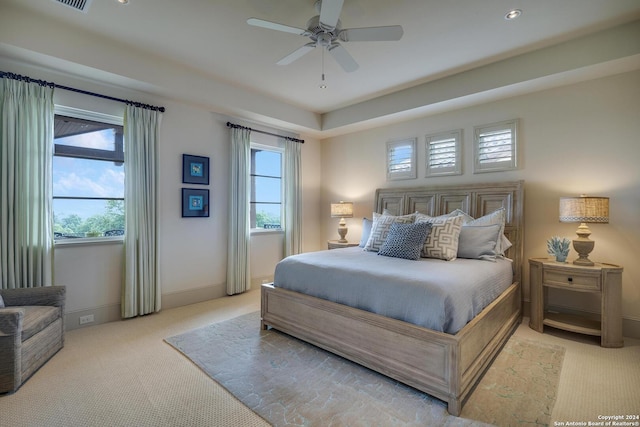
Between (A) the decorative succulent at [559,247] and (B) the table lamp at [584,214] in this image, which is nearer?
(B) the table lamp at [584,214]

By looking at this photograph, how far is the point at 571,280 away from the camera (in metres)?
2.85

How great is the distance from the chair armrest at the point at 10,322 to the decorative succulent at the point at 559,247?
4562mm

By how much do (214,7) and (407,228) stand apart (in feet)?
Answer: 8.79

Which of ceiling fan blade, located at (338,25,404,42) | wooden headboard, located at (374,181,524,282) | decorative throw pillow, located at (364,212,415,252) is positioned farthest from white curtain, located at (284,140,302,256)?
ceiling fan blade, located at (338,25,404,42)

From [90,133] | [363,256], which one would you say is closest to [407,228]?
[363,256]

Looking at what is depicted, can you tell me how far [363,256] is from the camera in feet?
10.3

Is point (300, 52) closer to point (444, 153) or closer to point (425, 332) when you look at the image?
point (425, 332)

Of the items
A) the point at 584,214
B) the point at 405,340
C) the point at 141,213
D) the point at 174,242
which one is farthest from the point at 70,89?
the point at 584,214

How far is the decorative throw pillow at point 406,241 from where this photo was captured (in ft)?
9.86

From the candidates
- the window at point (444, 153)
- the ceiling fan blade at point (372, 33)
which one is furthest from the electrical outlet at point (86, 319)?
the window at point (444, 153)

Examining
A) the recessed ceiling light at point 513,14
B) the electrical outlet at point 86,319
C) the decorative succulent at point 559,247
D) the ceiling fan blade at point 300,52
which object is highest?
the recessed ceiling light at point 513,14

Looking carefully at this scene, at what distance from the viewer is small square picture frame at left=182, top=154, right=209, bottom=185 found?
3963 mm

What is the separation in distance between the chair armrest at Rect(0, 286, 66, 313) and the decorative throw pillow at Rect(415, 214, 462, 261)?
11.1ft

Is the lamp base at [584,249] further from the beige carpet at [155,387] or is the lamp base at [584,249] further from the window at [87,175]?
the window at [87,175]
